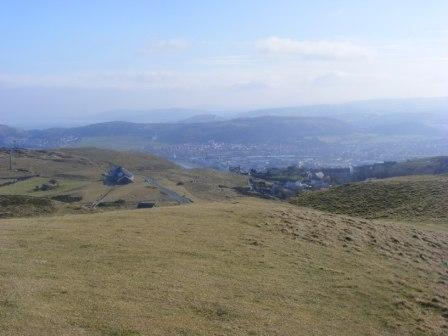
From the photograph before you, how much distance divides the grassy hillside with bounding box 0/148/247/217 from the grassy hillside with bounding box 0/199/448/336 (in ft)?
77.1

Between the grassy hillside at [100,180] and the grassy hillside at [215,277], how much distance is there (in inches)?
926

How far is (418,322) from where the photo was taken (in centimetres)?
1783

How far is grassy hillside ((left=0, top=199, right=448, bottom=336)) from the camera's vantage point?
14906mm

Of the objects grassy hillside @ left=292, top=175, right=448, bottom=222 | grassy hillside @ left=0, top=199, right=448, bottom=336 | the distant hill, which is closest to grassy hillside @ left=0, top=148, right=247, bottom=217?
grassy hillside @ left=292, top=175, right=448, bottom=222

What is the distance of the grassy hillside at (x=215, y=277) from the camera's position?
14.9 metres

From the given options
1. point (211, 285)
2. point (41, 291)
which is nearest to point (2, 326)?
point (41, 291)

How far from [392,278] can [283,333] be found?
831cm

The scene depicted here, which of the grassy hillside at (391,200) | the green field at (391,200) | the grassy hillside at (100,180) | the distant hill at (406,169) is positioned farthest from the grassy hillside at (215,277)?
the distant hill at (406,169)

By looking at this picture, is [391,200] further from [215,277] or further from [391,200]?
[215,277]

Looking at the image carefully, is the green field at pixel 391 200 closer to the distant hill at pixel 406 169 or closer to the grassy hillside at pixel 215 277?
the grassy hillside at pixel 215 277

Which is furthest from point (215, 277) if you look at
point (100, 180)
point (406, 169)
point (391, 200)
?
point (406, 169)

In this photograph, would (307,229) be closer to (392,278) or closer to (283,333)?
(392,278)

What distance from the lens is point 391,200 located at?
44500 millimetres

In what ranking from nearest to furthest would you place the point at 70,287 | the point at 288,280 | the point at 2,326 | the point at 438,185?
1. the point at 2,326
2. the point at 70,287
3. the point at 288,280
4. the point at 438,185
